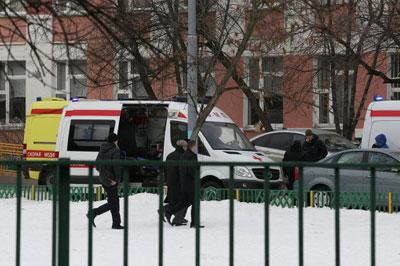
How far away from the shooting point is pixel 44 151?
23812 millimetres

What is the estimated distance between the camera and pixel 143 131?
2225 centimetres

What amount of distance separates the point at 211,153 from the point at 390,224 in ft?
41.4

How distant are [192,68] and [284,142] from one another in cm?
562

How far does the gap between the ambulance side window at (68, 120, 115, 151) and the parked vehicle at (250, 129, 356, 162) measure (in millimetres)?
3762

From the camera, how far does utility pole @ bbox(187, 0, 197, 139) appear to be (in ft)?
59.2

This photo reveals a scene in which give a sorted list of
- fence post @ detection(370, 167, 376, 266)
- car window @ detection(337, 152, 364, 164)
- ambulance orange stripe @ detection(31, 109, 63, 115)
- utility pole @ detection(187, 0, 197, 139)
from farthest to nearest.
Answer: ambulance orange stripe @ detection(31, 109, 63, 115), car window @ detection(337, 152, 364, 164), utility pole @ detection(187, 0, 197, 139), fence post @ detection(370, 167, 376, 266)

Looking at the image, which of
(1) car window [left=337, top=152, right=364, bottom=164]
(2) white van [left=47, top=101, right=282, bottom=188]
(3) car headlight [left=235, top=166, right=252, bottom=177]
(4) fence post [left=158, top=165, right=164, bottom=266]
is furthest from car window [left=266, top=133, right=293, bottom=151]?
(4) fence post [left=158, top=165, right=164, bottom=266]

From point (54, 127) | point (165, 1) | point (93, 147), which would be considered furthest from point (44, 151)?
point (165, 1)

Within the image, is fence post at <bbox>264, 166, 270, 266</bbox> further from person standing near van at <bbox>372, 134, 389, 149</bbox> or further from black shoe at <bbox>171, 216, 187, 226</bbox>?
person standing near van at <bbox>372, 134, 389, 149</bbox>

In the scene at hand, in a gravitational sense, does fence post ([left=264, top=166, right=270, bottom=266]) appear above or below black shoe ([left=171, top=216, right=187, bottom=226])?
above

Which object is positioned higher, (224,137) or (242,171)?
(224,137)

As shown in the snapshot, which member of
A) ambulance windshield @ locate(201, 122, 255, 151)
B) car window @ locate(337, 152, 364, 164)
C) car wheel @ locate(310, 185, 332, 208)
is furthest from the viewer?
ambulance windshield @ locate(201, 122, 255, 151)

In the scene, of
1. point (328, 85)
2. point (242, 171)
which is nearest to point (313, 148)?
point (328, 85)

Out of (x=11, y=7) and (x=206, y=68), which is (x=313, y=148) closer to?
(x=206, y=68)
